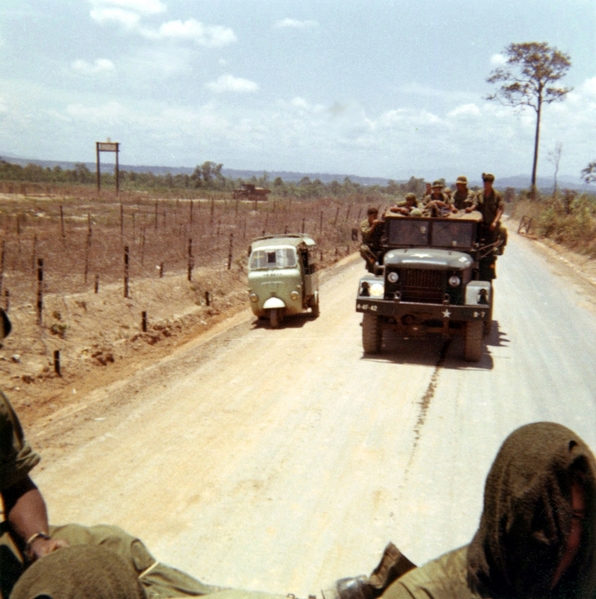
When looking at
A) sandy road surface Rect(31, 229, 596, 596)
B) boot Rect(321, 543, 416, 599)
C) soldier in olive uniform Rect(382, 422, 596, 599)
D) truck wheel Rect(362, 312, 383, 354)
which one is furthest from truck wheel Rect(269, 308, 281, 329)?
soldier in olive uniform Rect(382, 422, 596, 599)

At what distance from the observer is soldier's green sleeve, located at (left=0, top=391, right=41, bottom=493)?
2994 mm

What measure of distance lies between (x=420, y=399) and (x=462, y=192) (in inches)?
231

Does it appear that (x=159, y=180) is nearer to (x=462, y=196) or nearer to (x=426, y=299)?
(x=462, y=196)

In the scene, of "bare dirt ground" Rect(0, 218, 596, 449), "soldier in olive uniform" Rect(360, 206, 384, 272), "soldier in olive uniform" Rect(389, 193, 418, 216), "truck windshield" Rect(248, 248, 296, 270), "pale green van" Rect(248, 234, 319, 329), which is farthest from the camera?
"truck windshield" Rect(248, 248, 296, 270)

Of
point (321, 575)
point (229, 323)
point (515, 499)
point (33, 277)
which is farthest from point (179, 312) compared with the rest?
point (515, 499)

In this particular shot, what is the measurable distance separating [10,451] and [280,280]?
33.4 feet

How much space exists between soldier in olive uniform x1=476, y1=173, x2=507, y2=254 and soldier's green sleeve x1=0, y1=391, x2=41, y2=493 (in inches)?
392

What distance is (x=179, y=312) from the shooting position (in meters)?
14.2

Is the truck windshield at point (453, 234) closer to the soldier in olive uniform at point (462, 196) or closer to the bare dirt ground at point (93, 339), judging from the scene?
the soldier in olive uniform at point (462, 196)

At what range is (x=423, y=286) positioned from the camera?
34.1 ft

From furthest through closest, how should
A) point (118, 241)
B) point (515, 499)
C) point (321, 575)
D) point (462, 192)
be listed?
point (118, 241)
point (462, 192)
point (321, 575)
point (515, 499)

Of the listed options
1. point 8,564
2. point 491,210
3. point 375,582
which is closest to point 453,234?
point 491,210

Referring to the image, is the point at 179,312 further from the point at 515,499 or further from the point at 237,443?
the point at 515,499

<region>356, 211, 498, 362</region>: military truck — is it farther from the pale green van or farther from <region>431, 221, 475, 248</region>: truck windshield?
the pale green van
